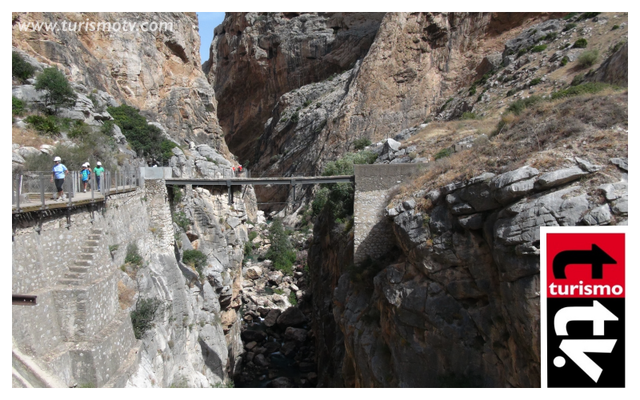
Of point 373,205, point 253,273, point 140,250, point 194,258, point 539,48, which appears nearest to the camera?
point 140,250

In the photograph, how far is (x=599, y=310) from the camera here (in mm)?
7164

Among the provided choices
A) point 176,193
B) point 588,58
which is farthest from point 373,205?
point 588,58

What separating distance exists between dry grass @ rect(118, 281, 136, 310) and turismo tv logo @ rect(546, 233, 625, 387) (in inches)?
442

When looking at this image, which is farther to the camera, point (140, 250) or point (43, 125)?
point (43, 125)

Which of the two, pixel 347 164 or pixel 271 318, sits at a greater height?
pixel 347 164

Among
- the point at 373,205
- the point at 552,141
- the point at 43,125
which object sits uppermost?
the point at 43,125

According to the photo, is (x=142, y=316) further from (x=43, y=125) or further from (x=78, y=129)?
(x=78, y=129)

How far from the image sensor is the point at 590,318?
716 cm

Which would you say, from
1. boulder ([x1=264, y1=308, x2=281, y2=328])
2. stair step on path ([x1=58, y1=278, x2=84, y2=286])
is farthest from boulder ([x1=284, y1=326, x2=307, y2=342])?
stair step on path ([x1=58, y1=278, x2=84, y2=286])

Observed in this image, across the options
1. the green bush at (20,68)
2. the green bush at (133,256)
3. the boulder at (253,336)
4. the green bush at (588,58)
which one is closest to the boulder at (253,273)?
the boulder at (253,336)

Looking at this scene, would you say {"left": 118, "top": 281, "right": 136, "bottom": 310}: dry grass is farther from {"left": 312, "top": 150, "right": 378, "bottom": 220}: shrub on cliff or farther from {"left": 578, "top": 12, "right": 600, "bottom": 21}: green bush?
{"left": 578, "top": 12, "right": 600, "bottom": 21}: green bush

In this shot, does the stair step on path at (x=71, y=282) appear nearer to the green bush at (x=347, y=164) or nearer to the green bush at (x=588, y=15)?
the green bush at (x=347, y=164)

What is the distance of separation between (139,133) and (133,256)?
43.8ft

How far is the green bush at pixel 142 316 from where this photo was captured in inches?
463
